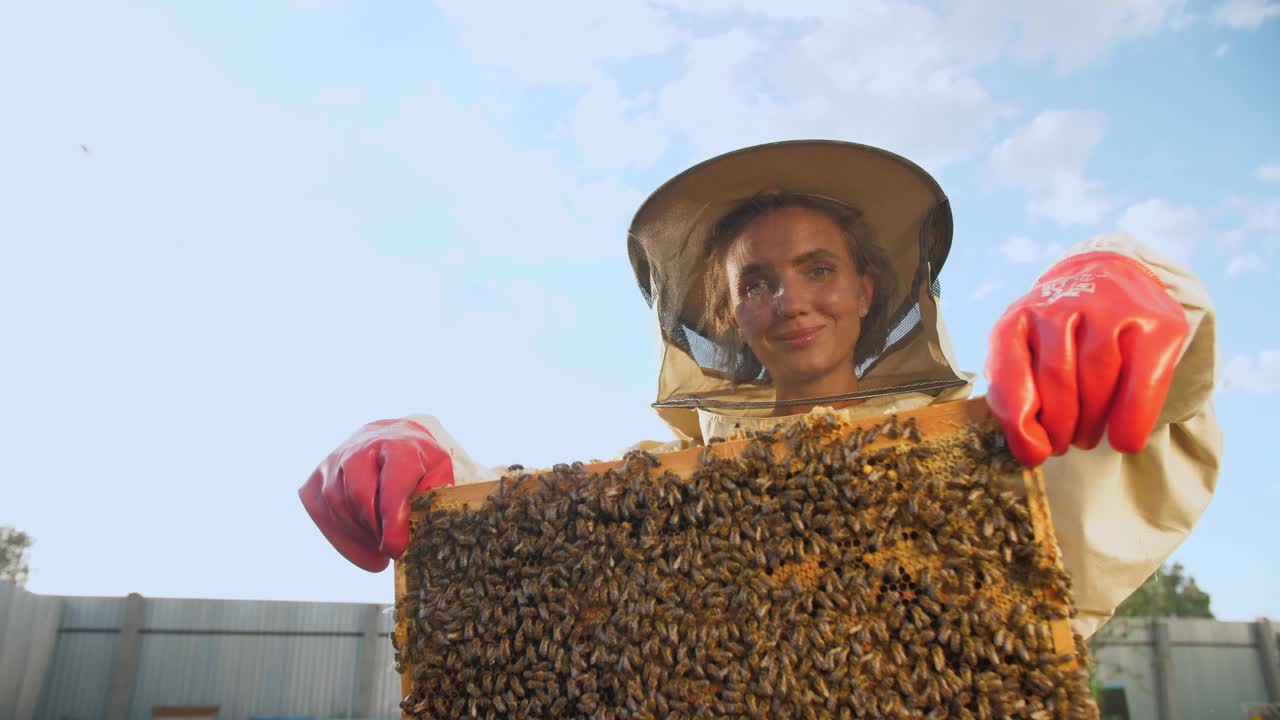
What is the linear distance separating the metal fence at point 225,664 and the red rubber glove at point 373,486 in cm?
1237

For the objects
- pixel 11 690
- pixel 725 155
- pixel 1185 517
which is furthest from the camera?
pixel 11 690

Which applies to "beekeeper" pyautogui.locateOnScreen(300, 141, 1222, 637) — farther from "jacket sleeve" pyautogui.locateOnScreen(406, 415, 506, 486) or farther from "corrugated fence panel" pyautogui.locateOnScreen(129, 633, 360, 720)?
"corrugated fence panel" pyautogui.locateOnScreen(129, 633, 360, 720)

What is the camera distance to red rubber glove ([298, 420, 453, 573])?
8.19ft

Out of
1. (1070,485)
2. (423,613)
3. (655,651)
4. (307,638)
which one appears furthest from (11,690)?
(1070,485)

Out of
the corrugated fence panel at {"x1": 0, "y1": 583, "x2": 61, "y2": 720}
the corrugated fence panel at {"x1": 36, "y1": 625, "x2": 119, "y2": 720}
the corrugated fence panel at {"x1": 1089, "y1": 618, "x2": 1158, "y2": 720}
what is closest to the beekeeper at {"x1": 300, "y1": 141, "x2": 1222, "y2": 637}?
the corrugated fence panel at {"x1": 0, "y1": 583, "x2": 61, "y2": 720}

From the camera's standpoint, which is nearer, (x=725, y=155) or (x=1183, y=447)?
(x=1183, y=447)

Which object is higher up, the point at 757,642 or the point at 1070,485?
the point at 1070,485

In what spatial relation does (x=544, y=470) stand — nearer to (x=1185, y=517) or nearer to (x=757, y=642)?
(x=757, y=642)

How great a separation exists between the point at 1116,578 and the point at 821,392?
1180 mm

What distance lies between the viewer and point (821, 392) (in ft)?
10.2

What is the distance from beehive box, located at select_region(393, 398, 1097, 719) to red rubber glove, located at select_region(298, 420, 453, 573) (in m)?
0.30

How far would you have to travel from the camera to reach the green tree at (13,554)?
65.1ft

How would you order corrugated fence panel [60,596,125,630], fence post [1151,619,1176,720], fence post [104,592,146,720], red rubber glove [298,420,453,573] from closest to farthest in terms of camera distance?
red rubber glove [298,420,453,573] → fence post [104,592,146,720] → corrugated fence panel [60,596,125,630] → fence post [1151,619,1176,720]

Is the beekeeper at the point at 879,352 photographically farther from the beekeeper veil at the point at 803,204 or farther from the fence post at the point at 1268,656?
the fence post at the point at 1268,656
